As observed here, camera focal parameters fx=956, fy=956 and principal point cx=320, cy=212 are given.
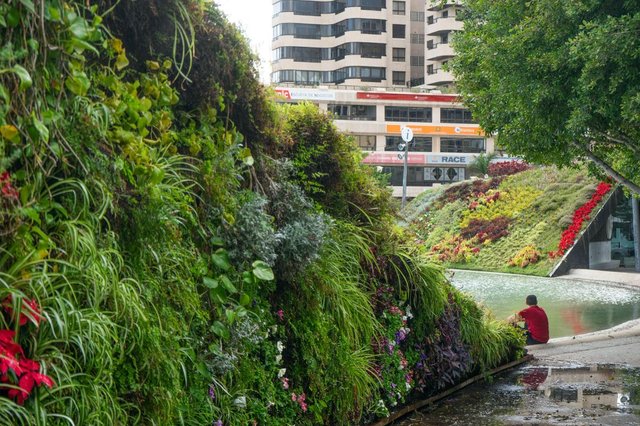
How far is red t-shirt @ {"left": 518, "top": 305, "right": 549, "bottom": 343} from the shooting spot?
14484 millimetres

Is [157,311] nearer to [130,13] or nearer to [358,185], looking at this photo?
[130,13]

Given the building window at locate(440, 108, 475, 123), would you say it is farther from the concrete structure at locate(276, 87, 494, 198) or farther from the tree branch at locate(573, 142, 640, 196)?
the tree branch at locate(573, 142, 640, 196)

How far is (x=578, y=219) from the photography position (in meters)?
36.2

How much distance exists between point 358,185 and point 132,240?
13.7 ft

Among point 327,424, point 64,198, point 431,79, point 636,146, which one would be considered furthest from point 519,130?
point 431,79

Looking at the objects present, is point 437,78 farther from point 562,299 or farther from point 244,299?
point 244,299

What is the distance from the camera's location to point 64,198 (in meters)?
3.99

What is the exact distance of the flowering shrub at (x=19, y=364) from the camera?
3.25 metres

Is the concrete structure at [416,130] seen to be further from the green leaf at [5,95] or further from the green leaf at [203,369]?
the green leaf at [5,95]

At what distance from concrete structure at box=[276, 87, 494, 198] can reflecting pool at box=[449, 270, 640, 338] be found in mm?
37674

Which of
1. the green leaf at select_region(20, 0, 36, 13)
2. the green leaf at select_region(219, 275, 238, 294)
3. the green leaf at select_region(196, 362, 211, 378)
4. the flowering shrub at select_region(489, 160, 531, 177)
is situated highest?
the flowering shrub at select_region(489, 160, 531, 177)

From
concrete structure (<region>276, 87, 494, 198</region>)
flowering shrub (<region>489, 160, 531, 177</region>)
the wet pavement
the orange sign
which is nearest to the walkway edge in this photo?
the wet pavement

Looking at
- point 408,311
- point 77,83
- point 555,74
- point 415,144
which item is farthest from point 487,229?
point 77,83

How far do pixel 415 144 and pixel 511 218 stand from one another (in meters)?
34.3
